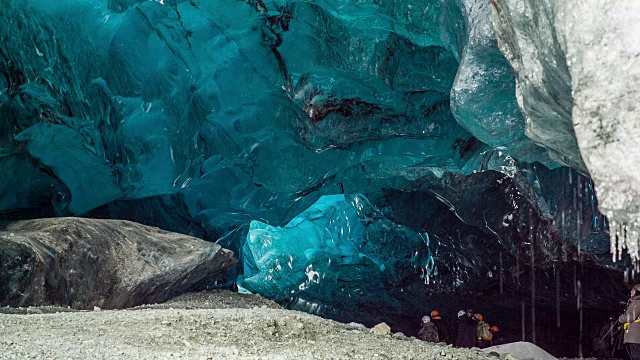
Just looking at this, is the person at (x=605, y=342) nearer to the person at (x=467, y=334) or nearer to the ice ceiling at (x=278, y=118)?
the person at (x=467, y=334)

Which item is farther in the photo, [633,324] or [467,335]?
[467,335]

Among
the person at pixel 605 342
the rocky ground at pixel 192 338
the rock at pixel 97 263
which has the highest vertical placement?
the rock at pixel 97 263

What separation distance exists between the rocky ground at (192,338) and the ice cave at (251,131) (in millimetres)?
1750

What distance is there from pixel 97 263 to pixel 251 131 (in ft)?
8.32

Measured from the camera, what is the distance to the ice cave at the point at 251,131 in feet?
17.9

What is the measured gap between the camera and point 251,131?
8094mm

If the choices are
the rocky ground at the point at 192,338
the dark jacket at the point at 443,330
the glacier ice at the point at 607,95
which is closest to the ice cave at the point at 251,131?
the glacier ice at the point at 607,95

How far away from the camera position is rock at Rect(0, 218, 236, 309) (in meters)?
5.94

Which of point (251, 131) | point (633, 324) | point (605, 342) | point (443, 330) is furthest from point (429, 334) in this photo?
point (605, 342)

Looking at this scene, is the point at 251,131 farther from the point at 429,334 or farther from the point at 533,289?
the point at 533,289

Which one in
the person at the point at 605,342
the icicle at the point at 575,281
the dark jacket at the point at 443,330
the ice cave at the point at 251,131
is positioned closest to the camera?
the ice cave at the point at 251,131

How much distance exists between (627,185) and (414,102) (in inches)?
209

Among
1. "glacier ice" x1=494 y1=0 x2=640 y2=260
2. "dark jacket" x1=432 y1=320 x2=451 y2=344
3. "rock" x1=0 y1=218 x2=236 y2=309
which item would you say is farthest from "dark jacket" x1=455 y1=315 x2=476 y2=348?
"glacier ice" x1=494 y1=0 x2=640 y2=260

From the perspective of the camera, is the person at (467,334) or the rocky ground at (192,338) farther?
the person at (467,334)
